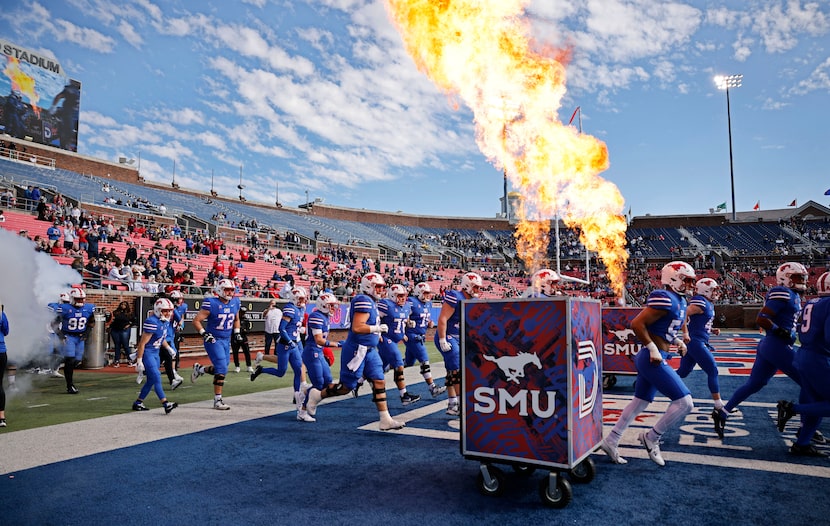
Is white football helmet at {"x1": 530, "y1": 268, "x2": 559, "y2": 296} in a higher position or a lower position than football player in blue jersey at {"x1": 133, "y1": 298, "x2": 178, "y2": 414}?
higher

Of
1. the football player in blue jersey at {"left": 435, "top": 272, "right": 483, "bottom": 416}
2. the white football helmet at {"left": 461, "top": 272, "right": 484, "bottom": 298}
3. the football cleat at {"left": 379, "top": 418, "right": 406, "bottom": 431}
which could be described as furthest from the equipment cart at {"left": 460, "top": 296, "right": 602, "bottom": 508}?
the white football helmet at {"left": 461, "top": 272, "right": 484, "bottom": 298}

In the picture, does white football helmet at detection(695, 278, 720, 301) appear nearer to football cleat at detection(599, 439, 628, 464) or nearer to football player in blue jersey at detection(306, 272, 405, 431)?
football cleat at detection(599, 439, 628, 464)

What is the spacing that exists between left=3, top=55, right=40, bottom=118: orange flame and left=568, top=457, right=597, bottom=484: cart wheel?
48302mm

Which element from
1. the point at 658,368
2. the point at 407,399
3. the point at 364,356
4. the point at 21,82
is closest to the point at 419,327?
the point at 407,399

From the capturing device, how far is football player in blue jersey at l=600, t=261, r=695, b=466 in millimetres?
4941

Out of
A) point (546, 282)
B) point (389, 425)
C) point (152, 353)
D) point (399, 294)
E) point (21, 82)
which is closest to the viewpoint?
point (389, 425)

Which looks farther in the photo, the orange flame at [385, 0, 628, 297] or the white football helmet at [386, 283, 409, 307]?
the orange flame at [385, 0, 628, 297]

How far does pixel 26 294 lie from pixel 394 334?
30.4 ft

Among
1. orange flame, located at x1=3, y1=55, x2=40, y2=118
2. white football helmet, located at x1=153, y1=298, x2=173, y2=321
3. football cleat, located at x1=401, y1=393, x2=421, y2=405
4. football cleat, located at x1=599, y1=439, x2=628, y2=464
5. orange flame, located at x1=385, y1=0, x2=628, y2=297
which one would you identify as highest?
orange flame, located at x1=3, y1=55, x2=40, y2=118

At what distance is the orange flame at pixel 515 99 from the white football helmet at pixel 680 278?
32.2 ft

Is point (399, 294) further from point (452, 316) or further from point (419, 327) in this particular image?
point (419, 327)

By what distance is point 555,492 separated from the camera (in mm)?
4012

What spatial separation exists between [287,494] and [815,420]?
5544mm

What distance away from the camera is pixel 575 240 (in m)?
52.5
